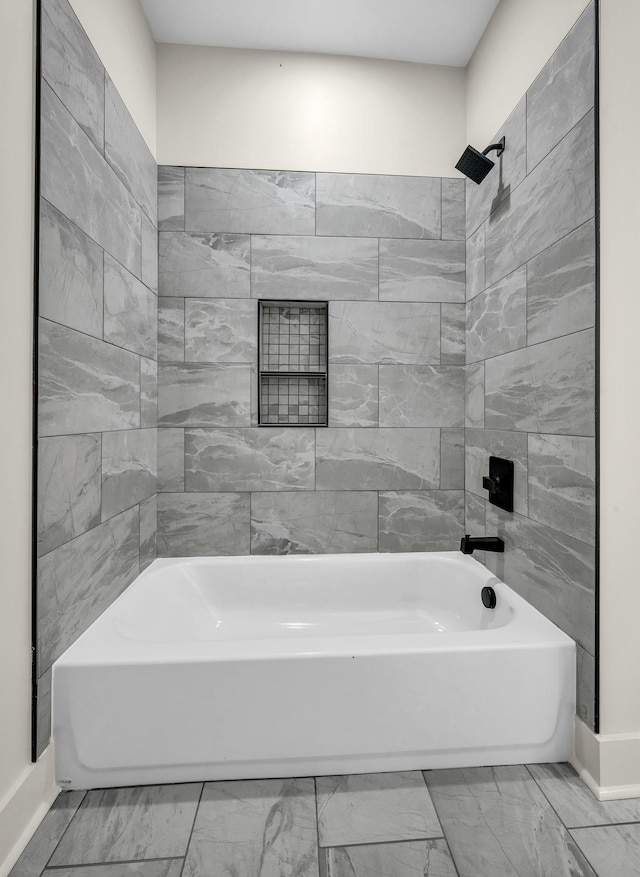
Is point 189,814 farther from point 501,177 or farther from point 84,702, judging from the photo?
point 501,177

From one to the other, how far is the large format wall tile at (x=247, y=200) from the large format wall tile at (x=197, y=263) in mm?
56

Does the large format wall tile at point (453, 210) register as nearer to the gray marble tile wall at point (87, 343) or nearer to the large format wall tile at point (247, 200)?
the large format wall tile at point (247, 200)

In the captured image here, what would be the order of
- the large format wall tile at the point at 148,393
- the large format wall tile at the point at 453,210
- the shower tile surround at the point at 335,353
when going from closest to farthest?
the shower tile surround at the point at 335,353 < the large format wall tile at the point at 148,393 < the large format wall tile at the point at 453,210

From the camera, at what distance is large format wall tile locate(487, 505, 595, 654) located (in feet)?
4.69

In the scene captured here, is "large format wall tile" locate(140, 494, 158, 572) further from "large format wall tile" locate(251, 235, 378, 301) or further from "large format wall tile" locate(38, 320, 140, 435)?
"large format wall tile" locate(251, 235, 378, 301)

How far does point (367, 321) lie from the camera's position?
230cm

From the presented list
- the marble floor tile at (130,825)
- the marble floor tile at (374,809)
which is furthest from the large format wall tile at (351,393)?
the marble floor tile at (130,825)

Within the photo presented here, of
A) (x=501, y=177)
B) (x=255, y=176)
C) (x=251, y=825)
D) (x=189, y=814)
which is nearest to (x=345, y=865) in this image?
(x=251, y=825)

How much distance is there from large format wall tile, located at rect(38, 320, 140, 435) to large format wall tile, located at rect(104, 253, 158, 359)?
61 millimetres

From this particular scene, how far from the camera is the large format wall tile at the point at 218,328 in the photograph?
2256 mm

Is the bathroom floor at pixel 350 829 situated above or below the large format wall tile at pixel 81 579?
below

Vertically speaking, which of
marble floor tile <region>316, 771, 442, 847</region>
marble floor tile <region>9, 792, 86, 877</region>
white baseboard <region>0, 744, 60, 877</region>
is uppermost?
white baseboard <region>0, 744, 60, 877</region>

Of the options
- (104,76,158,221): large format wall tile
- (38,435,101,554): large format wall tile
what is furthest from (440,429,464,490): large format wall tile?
(104,76,158,221): large format wall tile

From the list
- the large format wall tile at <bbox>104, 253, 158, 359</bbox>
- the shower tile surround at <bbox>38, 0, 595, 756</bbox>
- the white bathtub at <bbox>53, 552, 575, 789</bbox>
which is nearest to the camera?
the white bathtub at <bbox>53, 552, 575, 789</bbox>
